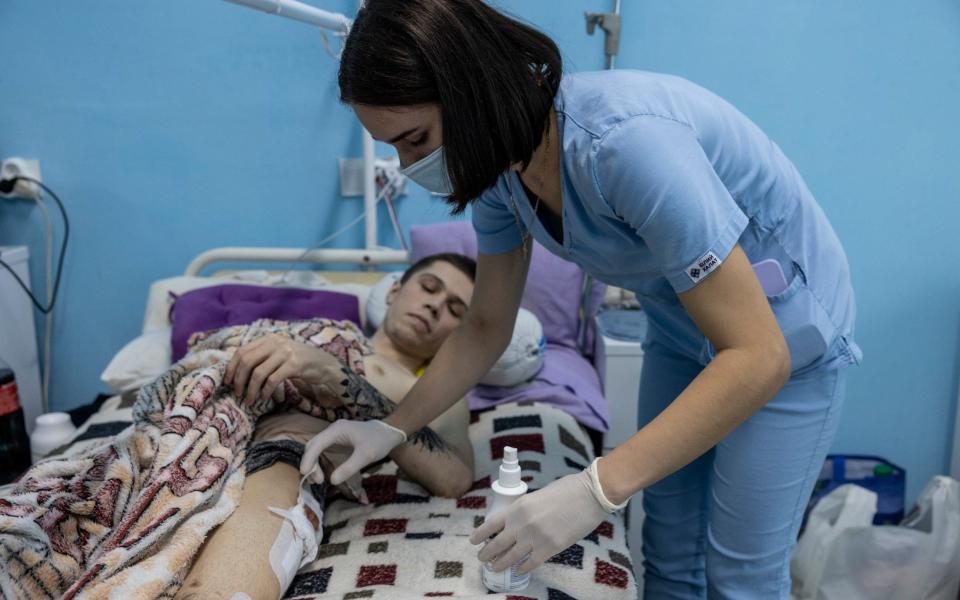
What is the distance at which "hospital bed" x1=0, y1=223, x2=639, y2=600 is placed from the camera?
110 cm

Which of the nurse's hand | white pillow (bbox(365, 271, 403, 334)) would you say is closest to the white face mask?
the nurse's hand

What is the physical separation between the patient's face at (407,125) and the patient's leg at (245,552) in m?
0.59

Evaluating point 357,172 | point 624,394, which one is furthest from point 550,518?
point 357,172

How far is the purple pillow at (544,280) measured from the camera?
2158 millimetres

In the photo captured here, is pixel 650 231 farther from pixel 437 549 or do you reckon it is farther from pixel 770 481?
pixel 437 549

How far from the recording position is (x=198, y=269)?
227 centimetres

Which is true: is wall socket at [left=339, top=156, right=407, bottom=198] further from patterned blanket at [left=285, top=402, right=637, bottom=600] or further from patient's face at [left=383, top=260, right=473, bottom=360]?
patterned blanket at [left=285, top=402, right=637, bottom=600]

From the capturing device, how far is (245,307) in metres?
1.99

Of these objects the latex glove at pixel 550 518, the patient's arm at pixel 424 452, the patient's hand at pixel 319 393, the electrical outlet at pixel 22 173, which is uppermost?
the electrical outlet at pixel 22 173

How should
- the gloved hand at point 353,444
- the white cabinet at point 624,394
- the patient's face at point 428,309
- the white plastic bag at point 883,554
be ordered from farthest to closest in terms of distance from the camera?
the white cabinet at point 624,394 → the white plastic bag at point 883,554 → the patient's face at point 428,309 → the gloved hand at point 353,444

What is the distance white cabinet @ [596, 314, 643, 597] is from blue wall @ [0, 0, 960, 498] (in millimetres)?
815

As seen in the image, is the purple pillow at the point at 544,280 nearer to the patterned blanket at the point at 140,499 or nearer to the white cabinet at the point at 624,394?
the white cabinet at the point at 624,394

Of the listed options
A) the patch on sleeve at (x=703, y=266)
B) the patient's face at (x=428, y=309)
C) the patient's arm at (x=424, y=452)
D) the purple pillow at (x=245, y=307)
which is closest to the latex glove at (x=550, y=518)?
the patch on sleeve at (x=703, y=266)

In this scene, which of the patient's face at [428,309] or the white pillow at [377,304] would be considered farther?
the white pillow at [377,304]
